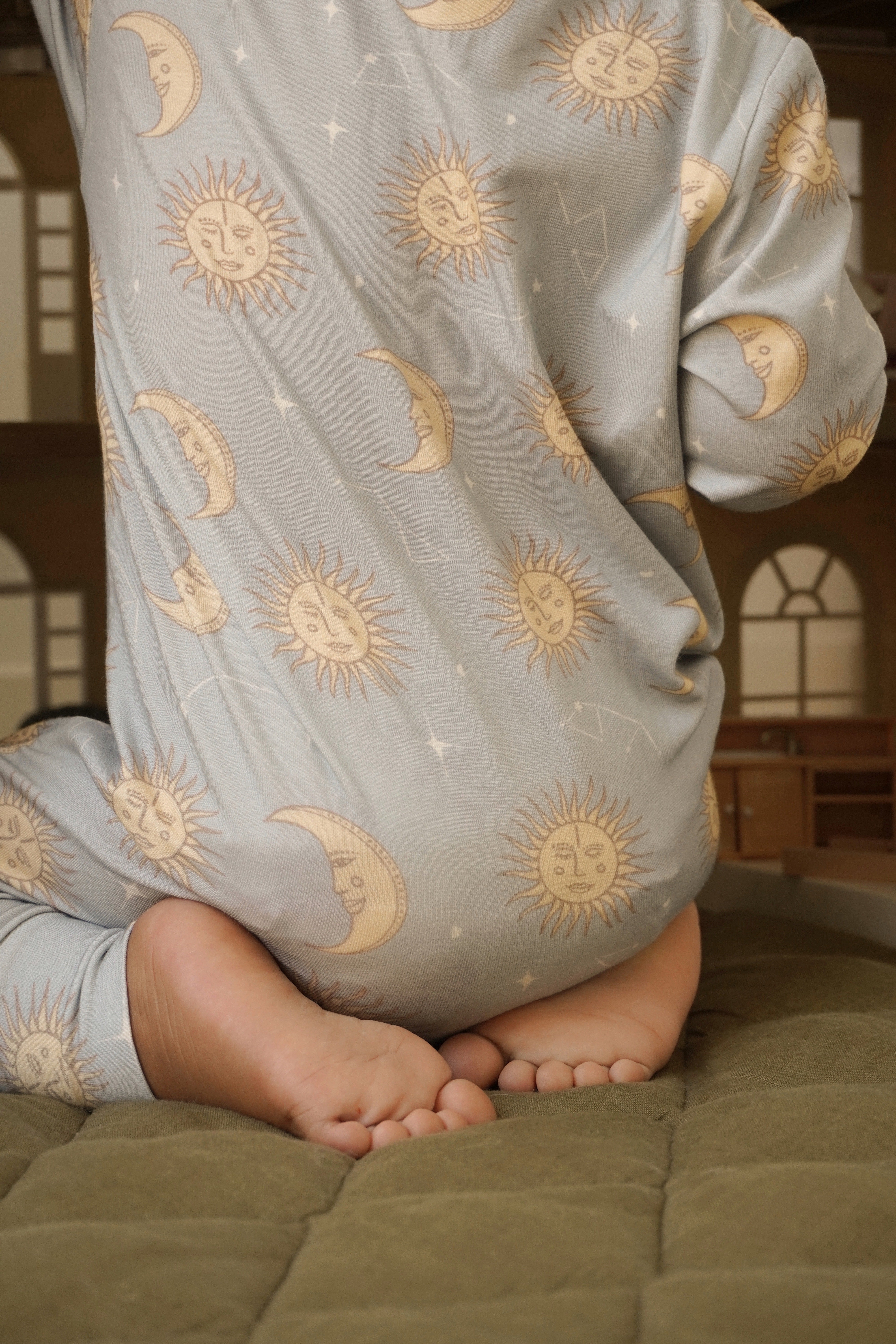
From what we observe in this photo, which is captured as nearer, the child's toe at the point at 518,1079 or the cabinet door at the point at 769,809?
the child's toe at the point at 518,1079

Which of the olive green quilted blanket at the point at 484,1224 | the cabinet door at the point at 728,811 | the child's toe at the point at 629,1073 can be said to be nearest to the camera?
the olive green quilted blanket at the point at 484,1224

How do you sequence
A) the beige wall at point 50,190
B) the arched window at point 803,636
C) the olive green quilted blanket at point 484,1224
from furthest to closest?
1. the arched window at point 803,636
2. the beige wall at point 50,190
3. the olive green quilted blanket at point 484,1224

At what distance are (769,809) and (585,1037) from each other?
2.70ft

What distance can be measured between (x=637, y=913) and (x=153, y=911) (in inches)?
10.3

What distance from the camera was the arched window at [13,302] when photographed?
1.41m

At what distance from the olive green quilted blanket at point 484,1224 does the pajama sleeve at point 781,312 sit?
36 centimetres

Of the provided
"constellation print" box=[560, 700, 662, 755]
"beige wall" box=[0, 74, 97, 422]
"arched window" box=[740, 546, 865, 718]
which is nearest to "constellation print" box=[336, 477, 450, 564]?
"constellation print" box=[560, 700, 662, 755]

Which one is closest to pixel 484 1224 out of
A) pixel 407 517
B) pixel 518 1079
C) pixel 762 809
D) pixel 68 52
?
pixel 518 1079

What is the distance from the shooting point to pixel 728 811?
1.44 metres

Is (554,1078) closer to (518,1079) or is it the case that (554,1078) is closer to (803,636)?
(518,1079)

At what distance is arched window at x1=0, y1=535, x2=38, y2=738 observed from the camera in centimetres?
143

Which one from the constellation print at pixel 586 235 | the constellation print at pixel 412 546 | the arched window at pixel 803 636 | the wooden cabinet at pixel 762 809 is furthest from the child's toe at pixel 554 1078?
the arched window at pixel 803 636

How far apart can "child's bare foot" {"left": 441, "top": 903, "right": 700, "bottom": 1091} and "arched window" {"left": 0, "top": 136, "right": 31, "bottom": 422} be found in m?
1.06

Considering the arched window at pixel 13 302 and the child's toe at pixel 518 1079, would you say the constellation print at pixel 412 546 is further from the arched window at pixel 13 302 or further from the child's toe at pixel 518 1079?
the arched window at pixel 13 302
